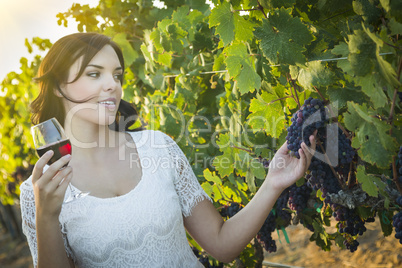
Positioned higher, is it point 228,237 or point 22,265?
point 228,237

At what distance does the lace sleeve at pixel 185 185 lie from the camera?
7.13 ft

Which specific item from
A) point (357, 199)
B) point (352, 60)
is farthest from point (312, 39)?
point (357, 199)

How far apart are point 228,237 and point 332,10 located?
125 cm

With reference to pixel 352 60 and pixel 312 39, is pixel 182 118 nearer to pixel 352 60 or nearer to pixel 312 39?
pixel 312 39

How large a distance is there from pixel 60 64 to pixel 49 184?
2.70 ft

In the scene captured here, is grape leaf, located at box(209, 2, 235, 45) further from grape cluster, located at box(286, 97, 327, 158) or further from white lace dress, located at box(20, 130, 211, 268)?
white lace dress, located at box(20, 130, 211, 268)

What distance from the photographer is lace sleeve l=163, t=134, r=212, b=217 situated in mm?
2172

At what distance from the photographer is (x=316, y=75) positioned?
141 cm

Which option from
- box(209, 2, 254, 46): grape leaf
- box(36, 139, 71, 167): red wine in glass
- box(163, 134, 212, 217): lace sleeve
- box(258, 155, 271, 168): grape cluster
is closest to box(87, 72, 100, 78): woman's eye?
box(36, 139, 71, 167): red wine in glass

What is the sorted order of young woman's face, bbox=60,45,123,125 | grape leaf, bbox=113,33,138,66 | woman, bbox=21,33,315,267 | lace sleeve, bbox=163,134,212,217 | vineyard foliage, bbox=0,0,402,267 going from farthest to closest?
1. grape leaf, bbox=113,33,138,66
2. lace sleeve, bbox=163,134,212,217
3. young woman's face, bbox=60,45,123,125
4. woman, bbox=21,33,315,267
5. vineyard foliage, bbox=0,0,402,267

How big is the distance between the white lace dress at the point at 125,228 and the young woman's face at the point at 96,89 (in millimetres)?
454

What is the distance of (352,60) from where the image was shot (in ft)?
3.72

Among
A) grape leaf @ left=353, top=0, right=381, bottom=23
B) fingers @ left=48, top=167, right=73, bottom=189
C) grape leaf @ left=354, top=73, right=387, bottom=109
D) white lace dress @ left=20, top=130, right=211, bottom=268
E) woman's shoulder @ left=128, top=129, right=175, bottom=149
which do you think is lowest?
white lace dress @ left=20, top=130, right=211, bottom=268

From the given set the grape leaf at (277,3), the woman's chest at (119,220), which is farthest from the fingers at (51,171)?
the grape leaf at (277,3)
